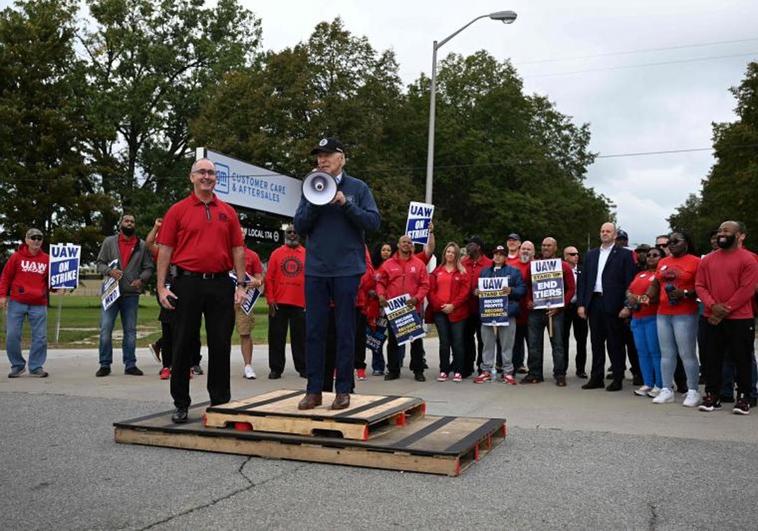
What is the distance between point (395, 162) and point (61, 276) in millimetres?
28747

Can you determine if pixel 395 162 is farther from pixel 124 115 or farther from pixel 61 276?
pixel 61 276

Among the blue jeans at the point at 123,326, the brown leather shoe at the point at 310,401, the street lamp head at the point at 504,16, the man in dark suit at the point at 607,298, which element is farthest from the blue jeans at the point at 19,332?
the street lamp head at the point at 504,16

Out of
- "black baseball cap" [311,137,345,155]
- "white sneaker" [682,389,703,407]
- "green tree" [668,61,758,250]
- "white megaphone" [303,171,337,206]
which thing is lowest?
"white sneaker" [682,389,703,407]

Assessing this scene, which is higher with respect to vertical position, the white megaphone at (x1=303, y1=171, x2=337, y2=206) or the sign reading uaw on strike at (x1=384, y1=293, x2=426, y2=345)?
the white megaphone at (x1=303, y1=171, x2=337, y2=206)

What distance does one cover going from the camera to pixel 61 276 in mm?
14008

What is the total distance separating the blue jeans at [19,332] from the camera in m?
10.8

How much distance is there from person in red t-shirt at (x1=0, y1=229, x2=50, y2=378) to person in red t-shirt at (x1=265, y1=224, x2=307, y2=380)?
323 cm

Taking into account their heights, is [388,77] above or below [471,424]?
above

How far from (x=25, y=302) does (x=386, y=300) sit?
17.1ft

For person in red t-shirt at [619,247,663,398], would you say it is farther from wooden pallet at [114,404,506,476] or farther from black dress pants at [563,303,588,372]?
wooden pallet at [114,404,506,476]

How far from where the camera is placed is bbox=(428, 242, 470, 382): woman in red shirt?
11203 millimetres

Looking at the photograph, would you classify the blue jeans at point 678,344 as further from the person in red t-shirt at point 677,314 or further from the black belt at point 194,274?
the black belt at point 194,274

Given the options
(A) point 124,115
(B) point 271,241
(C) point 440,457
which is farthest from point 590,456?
(A) point 124,115

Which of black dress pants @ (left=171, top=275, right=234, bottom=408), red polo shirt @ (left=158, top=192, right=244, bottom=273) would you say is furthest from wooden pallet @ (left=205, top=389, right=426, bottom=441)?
red polo shirt @ (left=158, top=192, right=244, bottom=273)
